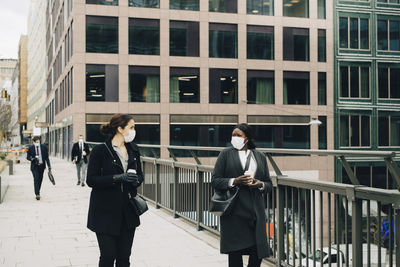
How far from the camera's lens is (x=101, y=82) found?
1446 inches

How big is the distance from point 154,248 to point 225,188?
3.19 m

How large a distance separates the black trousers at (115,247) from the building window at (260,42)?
3599 centimetres

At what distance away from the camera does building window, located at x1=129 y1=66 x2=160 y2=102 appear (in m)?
37.3

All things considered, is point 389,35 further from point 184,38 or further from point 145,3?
point 145,3

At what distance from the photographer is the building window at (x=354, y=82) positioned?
41.5m

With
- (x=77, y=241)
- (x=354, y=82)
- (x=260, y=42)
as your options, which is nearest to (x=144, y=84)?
(x=260, y=42)

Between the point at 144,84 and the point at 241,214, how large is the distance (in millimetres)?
33609

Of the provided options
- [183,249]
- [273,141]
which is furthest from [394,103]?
[183,249]

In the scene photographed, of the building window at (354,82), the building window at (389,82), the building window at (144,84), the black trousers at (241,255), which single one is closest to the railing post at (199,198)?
the black trousers at (241,255)

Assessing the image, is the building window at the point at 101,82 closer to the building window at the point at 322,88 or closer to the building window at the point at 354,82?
the building window at the point at 322,88

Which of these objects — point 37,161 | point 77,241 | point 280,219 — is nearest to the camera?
point 280,219

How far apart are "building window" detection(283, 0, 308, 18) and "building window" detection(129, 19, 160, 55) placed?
10723 mm

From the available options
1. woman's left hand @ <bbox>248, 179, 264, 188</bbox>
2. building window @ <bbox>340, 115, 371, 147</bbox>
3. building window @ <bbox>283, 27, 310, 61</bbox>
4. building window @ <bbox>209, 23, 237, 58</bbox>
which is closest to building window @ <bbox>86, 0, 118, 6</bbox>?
building window @ <bbox>209, 23, 237, 58</bbox>

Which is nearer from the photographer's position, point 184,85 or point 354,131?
point 184,85
